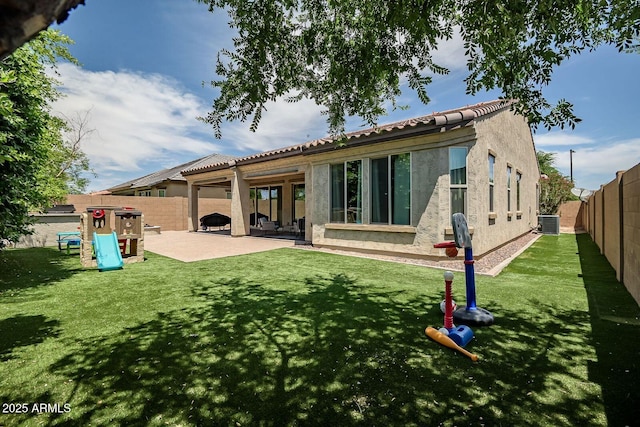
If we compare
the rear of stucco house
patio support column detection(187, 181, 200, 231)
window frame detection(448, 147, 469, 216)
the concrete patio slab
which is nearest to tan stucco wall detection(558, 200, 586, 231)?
the rear of stucco house

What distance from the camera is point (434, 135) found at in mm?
9727

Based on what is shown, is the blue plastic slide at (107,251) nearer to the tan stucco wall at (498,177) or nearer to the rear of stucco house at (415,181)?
the rear of stucco house at (415,181)

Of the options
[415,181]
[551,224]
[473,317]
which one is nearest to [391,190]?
[415,181]

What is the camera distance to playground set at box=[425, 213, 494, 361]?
4.11m

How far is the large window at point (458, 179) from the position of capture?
31.8 feet

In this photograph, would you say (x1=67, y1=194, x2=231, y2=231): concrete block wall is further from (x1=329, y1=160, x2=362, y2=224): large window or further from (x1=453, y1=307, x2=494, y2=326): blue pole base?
(x1=453, y1=307, x2=494, y2=326): blue pole base

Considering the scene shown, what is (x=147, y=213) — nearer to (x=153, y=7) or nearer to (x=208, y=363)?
(x=153, y=7)

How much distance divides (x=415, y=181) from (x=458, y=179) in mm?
1331

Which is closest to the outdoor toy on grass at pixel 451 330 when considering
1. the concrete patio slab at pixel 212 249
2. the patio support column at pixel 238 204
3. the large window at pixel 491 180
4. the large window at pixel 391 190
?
the large window at pixel 391 190

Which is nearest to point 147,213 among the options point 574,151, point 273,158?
point 273,158

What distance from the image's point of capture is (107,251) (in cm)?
979

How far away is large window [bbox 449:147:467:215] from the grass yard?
3088 millimetres

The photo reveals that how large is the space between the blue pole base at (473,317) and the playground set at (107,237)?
9.55 m

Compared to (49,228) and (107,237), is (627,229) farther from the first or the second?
(49,228)
